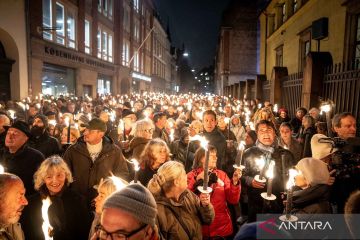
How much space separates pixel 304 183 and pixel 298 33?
1490 centimetres

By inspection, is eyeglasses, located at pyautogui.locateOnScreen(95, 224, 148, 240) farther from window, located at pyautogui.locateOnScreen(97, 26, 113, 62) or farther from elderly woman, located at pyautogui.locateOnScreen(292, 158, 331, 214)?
window, located at pyautogui.locateOnScreen(97, 26, 113, 62)

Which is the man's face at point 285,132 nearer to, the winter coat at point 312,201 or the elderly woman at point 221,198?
the elderly woman at point 221,198

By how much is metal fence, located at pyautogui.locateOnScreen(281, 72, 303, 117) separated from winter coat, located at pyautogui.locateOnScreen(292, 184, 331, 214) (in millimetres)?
8612

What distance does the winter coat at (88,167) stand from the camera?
426 centimetres

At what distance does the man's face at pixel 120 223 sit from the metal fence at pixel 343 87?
23.5ft

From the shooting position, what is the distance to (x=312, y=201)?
3008 mm

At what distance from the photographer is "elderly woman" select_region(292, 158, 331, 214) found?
3.00 metres

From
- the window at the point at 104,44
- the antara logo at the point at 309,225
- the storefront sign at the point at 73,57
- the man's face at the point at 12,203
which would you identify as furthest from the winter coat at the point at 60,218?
the window at the point at 104,44

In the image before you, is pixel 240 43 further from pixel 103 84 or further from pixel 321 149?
pixel 321 149

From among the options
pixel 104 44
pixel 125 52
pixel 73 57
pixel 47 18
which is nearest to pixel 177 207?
pixel 47 18

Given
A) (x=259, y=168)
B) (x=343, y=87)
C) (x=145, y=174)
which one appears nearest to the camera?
(x=259, y=168)

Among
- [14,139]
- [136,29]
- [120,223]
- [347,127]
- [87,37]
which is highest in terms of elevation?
[136,29]

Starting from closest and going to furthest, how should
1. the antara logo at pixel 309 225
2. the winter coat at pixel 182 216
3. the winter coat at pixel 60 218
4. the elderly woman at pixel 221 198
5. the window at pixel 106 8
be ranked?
1. the antara logo at pixel 309 225
2. the winter coat at pixel 182 216
3. the winter coat at pixel 60 218
4. the elderly woman at pixel 221 198
5. the window at pixel 106 8

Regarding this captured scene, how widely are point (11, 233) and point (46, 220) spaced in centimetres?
33
